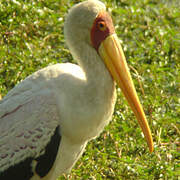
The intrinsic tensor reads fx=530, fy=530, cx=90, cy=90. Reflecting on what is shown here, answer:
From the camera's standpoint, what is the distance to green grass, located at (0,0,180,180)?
471 centimetres

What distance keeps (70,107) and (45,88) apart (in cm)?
24

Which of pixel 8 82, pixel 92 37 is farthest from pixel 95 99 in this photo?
pixel 8 82

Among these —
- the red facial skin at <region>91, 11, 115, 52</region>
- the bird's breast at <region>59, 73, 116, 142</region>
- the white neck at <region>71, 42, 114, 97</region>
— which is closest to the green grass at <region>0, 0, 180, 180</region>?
the bird's breast at <region>59, 73, 116, 142</region>

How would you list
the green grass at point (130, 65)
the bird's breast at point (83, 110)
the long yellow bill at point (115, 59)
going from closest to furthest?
the bird's breast at point (83, 110) → the long yellow bill at point (115, 59) → the green grass at point (130, 65)

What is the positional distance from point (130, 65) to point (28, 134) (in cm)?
226

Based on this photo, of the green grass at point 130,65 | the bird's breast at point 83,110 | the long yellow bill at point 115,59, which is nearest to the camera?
the bird's breast at point 83,110

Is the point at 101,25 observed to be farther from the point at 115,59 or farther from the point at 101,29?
the point at 115,59

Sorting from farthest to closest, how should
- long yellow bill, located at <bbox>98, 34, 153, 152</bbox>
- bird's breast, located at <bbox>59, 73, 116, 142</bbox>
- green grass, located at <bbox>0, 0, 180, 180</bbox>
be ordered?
green grass, located at <bbox>0, 0, 180, 180</bbox>
long yellow bill, located at <bbox>98, 34, 153, 152</bbox>
bird's breast, located at <bbox>59, 73, 116, 142</bbox>

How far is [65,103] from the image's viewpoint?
12.6ft

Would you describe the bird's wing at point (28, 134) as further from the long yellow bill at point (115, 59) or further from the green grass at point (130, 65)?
the green grass at point (130, 65)

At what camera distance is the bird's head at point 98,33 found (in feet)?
12.8

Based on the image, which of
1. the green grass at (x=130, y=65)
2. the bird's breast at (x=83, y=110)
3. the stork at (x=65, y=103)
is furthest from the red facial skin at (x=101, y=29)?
the green grass at (x=130, y=65)

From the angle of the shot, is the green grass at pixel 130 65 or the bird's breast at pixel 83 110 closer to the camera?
the bird's breast at pixel 83 110

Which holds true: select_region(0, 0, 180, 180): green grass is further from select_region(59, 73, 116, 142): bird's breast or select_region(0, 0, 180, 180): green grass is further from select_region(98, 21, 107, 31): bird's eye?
select_region(98, 21, 107, 31): bird's eye
